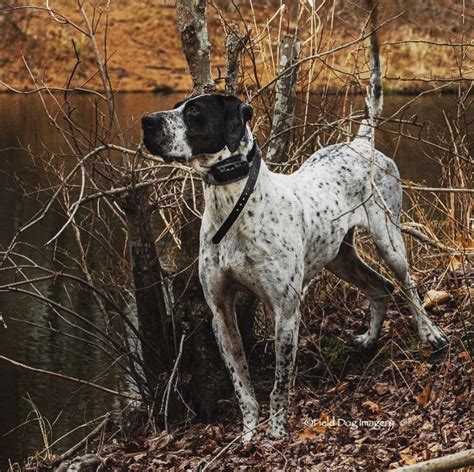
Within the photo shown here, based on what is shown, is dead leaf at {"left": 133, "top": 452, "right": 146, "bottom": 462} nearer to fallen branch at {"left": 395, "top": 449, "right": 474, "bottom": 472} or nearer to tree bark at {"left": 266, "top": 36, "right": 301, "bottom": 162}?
tree bark at {"left": 266, "top": 36, "right": 301, "bottom": 162}

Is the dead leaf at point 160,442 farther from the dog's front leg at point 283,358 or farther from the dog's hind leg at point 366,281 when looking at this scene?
the dog's hind leg at point 366,281

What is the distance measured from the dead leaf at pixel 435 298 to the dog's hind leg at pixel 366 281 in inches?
21.7

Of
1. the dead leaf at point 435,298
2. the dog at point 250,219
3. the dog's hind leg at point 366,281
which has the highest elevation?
the dog at point 250,219

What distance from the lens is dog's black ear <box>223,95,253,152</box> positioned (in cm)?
613

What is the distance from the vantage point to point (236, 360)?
22.3ft

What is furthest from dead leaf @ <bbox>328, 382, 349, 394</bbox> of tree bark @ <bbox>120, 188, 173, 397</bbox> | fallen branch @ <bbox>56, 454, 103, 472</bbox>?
fallen branch @ <bbox>56, 454, 103, 472</bbox>

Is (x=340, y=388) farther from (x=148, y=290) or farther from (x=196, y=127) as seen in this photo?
(x=196, y=127)

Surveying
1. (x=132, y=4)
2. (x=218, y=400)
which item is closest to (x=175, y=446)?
(x=218, y=400)

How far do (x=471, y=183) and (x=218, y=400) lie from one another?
2795 millimetres

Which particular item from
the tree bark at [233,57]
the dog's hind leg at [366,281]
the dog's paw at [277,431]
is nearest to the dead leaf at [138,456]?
the dog's paw at [277,431]

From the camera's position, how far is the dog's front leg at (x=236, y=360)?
22.0ft

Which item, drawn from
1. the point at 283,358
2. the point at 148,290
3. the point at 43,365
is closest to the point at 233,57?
the point at 148,290

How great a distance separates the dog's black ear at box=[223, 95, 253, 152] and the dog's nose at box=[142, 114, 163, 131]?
38 cm

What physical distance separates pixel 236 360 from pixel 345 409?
0.88 m
